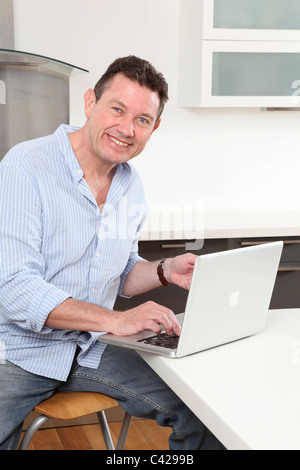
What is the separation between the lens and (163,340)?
1325mm

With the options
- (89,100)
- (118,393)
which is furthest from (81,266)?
(89,100)

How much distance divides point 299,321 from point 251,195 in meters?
1.92

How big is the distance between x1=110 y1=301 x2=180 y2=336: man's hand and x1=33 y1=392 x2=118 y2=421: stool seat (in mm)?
279

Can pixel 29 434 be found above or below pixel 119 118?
below

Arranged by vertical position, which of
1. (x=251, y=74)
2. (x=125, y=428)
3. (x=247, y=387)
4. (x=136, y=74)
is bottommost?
(x=125, y=428)

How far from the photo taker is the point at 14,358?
1549 millimetres

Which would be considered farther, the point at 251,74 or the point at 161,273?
the point at 251,74

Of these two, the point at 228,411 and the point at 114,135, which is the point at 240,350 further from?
the point at 114,135

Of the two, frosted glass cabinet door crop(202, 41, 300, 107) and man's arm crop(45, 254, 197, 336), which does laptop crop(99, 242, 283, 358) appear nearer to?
man's arm crop(45, 254, 197, 336)

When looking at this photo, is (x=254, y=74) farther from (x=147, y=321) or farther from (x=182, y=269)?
(x=147, y=321)

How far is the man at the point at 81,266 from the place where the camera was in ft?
4.73

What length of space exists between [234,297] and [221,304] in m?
0.05

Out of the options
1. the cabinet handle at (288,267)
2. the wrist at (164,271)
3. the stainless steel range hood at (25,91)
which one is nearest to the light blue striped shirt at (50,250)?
the wrist at (164,271)

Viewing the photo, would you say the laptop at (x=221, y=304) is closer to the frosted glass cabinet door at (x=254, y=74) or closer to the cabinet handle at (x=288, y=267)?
the cabinet handle at (x=288, y=267)
